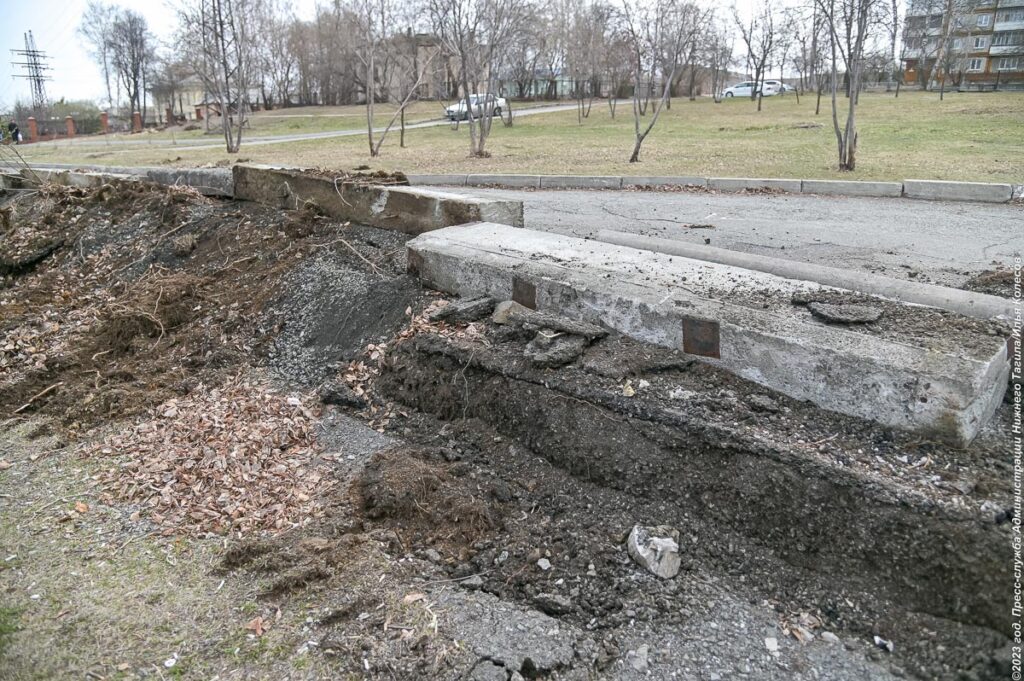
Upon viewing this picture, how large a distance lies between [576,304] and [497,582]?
161 centimetres

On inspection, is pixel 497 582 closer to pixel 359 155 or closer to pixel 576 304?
pixel 576 304

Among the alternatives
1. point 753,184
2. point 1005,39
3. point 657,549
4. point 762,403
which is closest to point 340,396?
point 657,549

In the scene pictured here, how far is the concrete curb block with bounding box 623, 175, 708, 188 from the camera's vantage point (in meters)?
10.3

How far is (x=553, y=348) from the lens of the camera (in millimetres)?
3686

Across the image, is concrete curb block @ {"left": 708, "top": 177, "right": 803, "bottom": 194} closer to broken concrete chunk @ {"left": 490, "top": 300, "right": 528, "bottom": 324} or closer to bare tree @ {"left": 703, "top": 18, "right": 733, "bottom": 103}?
broken concrete chunk @ {"left": 490, "top": 300, "right": 528, "bottom": 324}

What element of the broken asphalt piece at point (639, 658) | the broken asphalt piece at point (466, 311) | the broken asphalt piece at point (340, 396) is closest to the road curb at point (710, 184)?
the broken asphalt piece at point (340, 396)

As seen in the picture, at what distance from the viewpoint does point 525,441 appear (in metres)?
3.55

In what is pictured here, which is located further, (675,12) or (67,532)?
(675,12)

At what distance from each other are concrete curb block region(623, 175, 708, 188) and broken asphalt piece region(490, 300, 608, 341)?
6.88 meters

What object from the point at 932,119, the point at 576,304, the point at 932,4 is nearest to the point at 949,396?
the point at 576,304

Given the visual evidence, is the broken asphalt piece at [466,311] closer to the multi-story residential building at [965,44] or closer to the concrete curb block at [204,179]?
the concrete curb block at [204,179]

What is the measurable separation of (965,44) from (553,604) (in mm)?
52959

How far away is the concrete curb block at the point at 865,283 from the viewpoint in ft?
11.2

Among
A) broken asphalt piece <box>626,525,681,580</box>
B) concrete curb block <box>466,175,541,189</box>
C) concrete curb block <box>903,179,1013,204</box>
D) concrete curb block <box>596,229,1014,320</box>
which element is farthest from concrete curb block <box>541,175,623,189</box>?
broken asphalt piece <box>626,525,681,580</box>
